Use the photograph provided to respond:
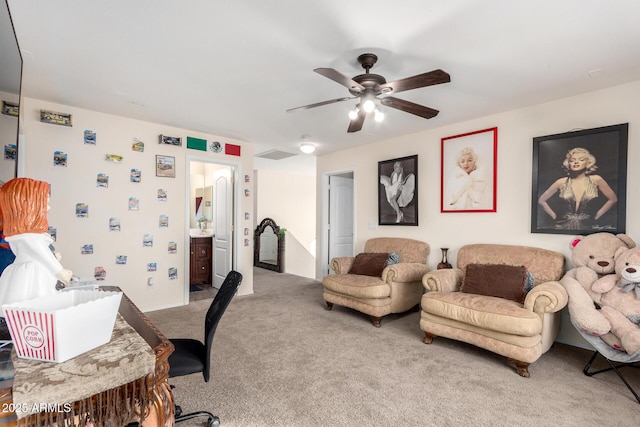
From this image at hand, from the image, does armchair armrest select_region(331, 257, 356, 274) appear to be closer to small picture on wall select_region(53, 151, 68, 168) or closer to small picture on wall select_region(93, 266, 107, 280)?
small picture on wall select_region(93, 266, 107, 280)

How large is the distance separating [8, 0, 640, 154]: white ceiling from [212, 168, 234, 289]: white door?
6.45ft

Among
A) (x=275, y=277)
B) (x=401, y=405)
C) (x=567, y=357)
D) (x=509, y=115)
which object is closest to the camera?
(x=401, y=405)

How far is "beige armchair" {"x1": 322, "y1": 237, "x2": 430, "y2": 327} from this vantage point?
3.45 m

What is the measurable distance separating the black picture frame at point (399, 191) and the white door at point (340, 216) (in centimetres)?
122

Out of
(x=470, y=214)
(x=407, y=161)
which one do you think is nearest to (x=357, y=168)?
(x=407, y=161)

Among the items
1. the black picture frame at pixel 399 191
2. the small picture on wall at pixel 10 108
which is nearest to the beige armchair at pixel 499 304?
the black picture frame at pixel 399 191

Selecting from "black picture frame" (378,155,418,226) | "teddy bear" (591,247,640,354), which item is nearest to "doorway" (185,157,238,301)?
"black picture frame" (378,155,418,226)

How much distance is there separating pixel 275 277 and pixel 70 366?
221 inches

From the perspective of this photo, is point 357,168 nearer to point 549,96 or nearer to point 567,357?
point 549,96

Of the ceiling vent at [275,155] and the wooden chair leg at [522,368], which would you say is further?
the ceiling vent at [275,155]

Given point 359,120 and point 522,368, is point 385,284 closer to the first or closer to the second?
point 522,368

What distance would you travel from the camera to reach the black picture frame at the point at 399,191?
427cm

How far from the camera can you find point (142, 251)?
3.90 meters

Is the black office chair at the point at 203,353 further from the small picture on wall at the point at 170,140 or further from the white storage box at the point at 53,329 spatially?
the small picture on wall at the point at 170,140
